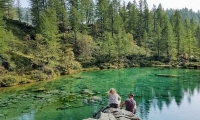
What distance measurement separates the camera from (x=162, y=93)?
47250 mm

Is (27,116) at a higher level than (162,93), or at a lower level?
lower

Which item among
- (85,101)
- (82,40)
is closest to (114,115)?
(85,101)

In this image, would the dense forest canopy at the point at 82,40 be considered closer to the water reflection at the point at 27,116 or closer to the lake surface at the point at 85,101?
the lake surface at the point at 85,101

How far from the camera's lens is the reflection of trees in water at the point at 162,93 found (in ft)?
127

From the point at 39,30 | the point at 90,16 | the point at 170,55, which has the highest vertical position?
the point at 90,16

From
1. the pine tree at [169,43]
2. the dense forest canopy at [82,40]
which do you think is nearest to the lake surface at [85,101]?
the dense forest canopy at [82,40]

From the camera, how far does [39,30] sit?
7850cm

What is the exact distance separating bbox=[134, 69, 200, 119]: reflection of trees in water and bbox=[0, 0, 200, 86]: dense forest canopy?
1061 inches

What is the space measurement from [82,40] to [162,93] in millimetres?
51275

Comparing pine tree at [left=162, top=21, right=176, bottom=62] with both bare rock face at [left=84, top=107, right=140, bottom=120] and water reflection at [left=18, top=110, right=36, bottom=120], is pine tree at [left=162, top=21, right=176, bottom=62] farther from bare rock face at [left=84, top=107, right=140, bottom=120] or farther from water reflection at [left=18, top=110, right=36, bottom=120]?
bare rock face at [left=84, top=107, right=140, bottom=120]

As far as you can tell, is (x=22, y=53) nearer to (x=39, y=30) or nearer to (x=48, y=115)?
(x=39, y=30)

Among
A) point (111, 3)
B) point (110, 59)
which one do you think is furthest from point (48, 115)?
point (111, 3)

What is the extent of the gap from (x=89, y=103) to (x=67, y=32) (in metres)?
65.4

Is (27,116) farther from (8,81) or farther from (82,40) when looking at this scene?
(82,40)
